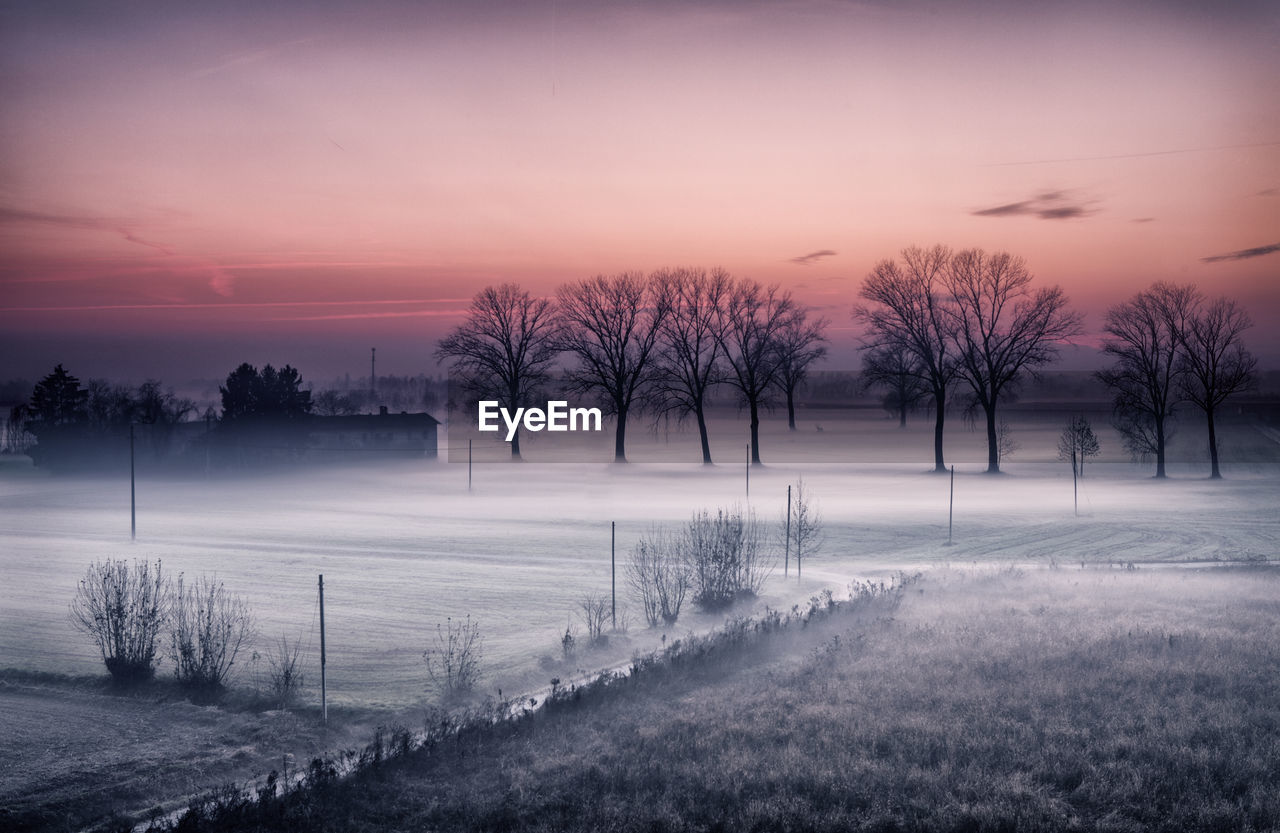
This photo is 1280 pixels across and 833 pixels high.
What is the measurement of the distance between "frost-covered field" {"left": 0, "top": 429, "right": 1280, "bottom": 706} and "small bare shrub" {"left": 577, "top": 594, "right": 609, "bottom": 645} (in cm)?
49

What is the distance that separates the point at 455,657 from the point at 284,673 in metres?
3.27

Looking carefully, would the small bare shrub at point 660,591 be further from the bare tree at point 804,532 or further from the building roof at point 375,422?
the building roof at point 375,422

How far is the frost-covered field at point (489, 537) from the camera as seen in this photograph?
21.7m

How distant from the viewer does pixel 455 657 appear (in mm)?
19281

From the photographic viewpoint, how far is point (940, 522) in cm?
4256

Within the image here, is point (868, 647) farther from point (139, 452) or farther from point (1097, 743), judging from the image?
point (139, 452)

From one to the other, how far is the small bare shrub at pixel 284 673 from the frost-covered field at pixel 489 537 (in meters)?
0.47

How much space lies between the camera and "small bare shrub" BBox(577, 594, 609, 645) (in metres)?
20.8

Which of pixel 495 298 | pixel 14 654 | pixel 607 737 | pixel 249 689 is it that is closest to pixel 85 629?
pixel 14 654

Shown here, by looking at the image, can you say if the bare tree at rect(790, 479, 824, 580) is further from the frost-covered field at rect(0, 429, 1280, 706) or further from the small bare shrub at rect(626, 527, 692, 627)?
the small bare shrub at rect(626, 527, 692, 627)

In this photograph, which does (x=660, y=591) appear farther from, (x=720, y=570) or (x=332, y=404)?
(x=332, y=404)

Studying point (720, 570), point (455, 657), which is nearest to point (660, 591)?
point (720, 570)

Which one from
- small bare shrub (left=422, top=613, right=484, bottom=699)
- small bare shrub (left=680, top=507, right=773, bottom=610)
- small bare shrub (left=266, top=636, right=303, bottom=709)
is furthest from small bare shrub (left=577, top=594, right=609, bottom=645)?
small bare shrub (left=266, top=636, right=303, bottom=709)

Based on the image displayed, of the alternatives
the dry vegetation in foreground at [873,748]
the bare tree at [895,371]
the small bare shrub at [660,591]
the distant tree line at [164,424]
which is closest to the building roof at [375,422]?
the distant tree line at [164,424]
